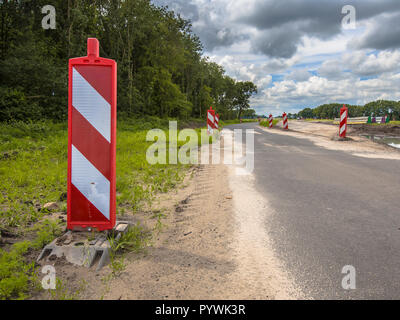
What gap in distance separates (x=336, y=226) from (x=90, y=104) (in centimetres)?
297

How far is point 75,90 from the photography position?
2.60m

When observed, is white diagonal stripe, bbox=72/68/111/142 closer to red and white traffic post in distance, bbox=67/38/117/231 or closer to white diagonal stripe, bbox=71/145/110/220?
red and white traffic post in distance, bbox=67/38/117/231

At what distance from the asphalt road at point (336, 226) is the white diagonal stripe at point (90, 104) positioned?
209cm

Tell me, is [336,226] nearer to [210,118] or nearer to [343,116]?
[343,116]

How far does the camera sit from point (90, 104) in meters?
2.62

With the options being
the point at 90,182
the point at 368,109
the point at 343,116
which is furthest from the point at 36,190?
the point at 368,109

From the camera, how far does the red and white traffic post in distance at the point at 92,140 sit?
259 cm

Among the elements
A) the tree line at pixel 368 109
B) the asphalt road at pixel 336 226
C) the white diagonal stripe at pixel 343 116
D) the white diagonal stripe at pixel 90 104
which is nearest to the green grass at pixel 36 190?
the white diagonal stripe at pixel 90 104

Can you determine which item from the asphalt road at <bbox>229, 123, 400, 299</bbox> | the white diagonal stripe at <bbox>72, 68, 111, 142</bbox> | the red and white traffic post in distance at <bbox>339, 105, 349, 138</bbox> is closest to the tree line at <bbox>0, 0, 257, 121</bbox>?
the white diagonal stripe at <bbox>72, 68, 111, 142</bbox>

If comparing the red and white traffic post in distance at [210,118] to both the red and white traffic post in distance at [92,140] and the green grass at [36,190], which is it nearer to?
the green grass at [36,190]

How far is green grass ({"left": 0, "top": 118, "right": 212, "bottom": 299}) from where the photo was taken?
2260 mm
